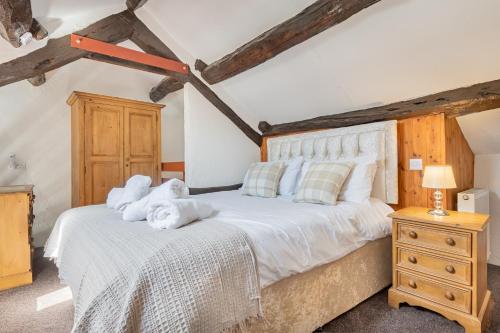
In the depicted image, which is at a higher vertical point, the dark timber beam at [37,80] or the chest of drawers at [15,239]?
the dark timber beam at [37,80]

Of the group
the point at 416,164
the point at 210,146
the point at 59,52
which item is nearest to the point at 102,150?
the point at 59,52

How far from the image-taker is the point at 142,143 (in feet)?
12.3

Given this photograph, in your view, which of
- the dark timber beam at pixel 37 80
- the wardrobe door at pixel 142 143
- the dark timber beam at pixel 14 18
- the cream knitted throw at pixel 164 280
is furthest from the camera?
the wardrobe door at pixel 142 143

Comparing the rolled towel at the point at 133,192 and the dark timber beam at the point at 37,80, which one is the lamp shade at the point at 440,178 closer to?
the rolled towel at the point at 133,192

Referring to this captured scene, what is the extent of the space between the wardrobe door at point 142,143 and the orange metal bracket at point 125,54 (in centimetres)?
91

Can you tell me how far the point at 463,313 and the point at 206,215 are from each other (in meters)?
1.68

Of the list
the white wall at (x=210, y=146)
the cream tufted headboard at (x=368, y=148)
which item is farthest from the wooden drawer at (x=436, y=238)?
the white wall at (x=210, y=146)

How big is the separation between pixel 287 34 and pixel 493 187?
2400 millimetres

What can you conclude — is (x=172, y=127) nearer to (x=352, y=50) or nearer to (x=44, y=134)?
(x=44, y=134)

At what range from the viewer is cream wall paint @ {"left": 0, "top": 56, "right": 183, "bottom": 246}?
3162 millimetres

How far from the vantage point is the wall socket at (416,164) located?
7.68ft

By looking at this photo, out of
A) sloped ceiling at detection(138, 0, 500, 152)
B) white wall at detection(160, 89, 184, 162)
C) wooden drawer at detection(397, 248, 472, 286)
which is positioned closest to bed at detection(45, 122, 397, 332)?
wooden drawer at detection(397, 248, 472, 286)

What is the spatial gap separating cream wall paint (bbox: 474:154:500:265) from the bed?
3.04 ft

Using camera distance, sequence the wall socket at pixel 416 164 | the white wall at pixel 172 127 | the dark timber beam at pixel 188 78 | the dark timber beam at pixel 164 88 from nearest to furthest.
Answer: the wall socket at pixel 416 164 → the dark timber beam at pixel 188 78 → the dark timber beam at pixel 164 88 → the white wall at pixel 172 127
